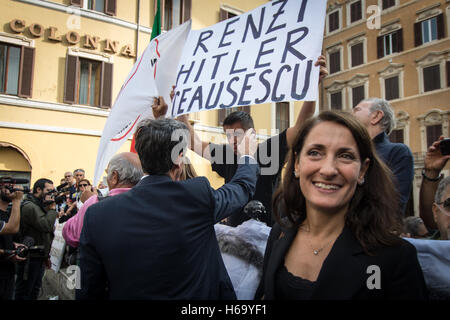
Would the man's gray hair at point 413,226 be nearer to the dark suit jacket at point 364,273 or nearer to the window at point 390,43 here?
the dark suit jacket at point 364,273

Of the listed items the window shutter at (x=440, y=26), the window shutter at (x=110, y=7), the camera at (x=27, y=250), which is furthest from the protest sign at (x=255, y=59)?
the window shutter at (x=440, y=26)

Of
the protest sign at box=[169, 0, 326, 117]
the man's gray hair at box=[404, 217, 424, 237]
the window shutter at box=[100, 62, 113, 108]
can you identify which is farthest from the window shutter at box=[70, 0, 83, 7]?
the man's gray hair at box=[404, 217, 424, 237]

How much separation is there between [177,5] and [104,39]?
344 cm

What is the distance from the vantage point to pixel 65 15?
11.4 meters

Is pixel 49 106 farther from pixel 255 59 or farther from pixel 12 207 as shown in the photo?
pixel 255 59

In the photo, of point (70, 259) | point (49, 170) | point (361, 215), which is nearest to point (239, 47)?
point (361, 215)

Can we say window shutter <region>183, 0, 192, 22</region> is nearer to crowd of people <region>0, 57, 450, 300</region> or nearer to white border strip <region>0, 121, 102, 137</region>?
white border strip <region>0, 121, 102, 137</region>

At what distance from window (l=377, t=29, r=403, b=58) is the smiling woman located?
22191mm

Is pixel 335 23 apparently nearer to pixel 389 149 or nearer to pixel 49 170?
pixel 49 170

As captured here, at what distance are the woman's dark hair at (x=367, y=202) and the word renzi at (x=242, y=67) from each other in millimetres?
806

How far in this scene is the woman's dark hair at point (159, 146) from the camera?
174 cm

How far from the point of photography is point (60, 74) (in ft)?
37.3

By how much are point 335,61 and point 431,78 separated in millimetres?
6179

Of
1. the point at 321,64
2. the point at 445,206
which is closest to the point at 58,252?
the point at 321,64
